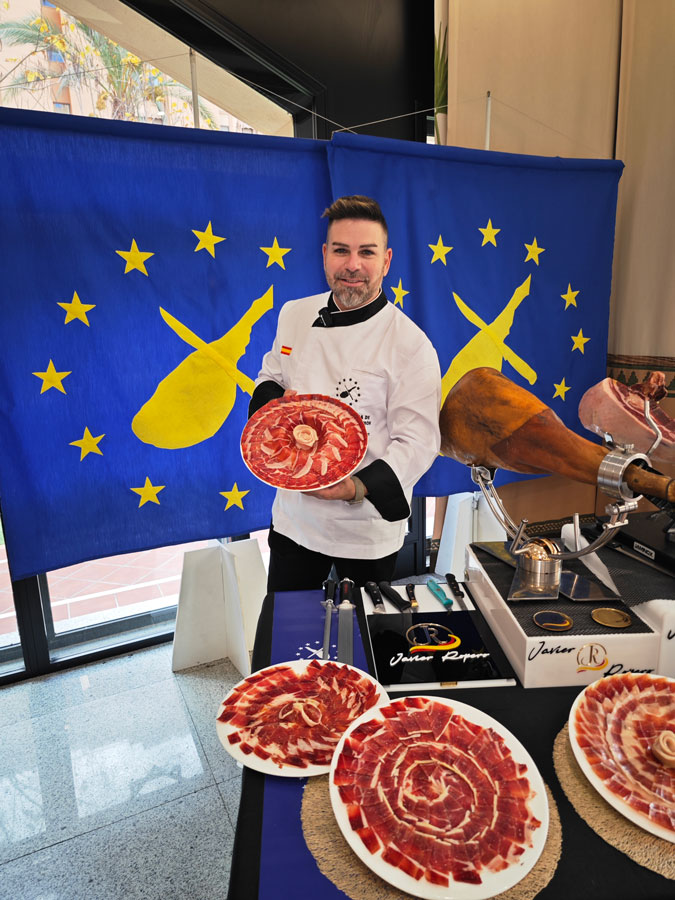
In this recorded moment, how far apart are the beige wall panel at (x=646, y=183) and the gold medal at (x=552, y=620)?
2.45 meters

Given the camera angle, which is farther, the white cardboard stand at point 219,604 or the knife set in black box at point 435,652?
the white cardboard stand at point 219,604

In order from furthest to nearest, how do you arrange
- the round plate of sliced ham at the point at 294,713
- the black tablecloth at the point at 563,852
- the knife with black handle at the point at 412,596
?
the knife with black handle at the point at 412,596, the round plate of sliced ham at the point at 294,713, the black tablecloth at the point at 563,852

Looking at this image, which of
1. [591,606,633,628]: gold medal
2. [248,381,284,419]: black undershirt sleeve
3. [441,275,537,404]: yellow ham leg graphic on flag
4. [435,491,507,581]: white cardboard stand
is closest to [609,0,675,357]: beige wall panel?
[441,275,537,404]: yellow ham leg graphic on flag

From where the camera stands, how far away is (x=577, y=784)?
91cm

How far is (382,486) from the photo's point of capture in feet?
5.79

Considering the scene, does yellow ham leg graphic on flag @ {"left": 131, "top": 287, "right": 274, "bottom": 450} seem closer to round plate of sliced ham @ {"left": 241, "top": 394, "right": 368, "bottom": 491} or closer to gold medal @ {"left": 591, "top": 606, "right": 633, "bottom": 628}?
round plate of sliced ham @ {"left": 241, "top": 394, "right": 368, "bottom": 491}

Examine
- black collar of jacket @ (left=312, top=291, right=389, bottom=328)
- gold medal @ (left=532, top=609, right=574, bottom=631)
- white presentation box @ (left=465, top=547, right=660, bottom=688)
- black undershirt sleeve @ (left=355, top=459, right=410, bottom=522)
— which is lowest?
white presentation box @ (left=465, top=547, right=660, bottom=688)

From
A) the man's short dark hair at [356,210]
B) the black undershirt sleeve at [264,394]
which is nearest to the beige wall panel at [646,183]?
the man's short dark hair at [356,210]

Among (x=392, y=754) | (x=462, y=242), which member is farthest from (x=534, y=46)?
(x=392, y=754)

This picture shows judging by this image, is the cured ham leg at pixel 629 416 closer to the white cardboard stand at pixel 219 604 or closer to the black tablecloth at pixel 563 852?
the black tablecloth at pixel 563 852

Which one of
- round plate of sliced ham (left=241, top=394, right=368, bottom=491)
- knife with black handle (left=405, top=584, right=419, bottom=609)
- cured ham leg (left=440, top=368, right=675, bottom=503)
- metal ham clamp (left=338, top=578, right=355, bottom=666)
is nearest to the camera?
cured ham leg (left=440, top=368, right=675, bottom=503)

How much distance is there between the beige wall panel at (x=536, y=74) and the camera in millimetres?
2848

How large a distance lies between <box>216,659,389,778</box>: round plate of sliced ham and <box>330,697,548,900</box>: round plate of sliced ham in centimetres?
6

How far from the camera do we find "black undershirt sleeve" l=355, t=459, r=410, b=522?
176 centimetres
